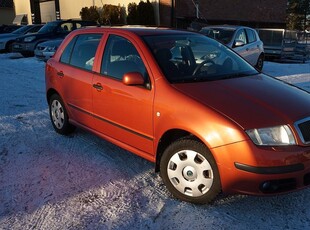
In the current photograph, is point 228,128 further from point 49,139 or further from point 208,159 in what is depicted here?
point 49,139

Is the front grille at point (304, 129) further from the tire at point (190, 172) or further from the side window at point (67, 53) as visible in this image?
the side window at point (67, 53)

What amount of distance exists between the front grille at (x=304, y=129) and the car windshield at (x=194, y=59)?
1.00m

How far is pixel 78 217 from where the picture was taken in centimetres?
312

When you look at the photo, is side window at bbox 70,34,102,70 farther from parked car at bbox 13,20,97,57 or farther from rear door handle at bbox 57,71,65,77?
parked car at bbox 13,20,97,57

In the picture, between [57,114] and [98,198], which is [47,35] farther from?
[98,198]

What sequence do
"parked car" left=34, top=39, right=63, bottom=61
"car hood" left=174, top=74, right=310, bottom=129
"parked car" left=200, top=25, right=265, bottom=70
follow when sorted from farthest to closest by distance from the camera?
1. "parked car" left=34, top=39, right=63, bottom=61
2. "parked car" left=200, top=25, right=265, bottom=70
3. "car hood" left=174, top=74, right=310, bottom=129

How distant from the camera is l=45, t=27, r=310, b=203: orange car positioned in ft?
9.59

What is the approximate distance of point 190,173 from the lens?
3254mm

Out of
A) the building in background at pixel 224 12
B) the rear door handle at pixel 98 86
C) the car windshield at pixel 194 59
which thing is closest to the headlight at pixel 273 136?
the car windshield at pixel 194 59

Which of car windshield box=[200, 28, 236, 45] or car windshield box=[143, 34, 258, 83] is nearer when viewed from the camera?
car windshield box=[143, 34, 258, 83]

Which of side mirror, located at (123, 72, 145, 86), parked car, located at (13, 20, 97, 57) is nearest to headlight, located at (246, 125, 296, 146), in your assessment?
side mirror, located at (123, 72, 145, 86)

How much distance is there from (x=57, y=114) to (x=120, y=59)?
68.4 inches

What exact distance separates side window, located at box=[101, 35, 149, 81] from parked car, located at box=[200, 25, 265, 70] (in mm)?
6171

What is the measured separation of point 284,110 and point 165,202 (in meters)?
1.38
